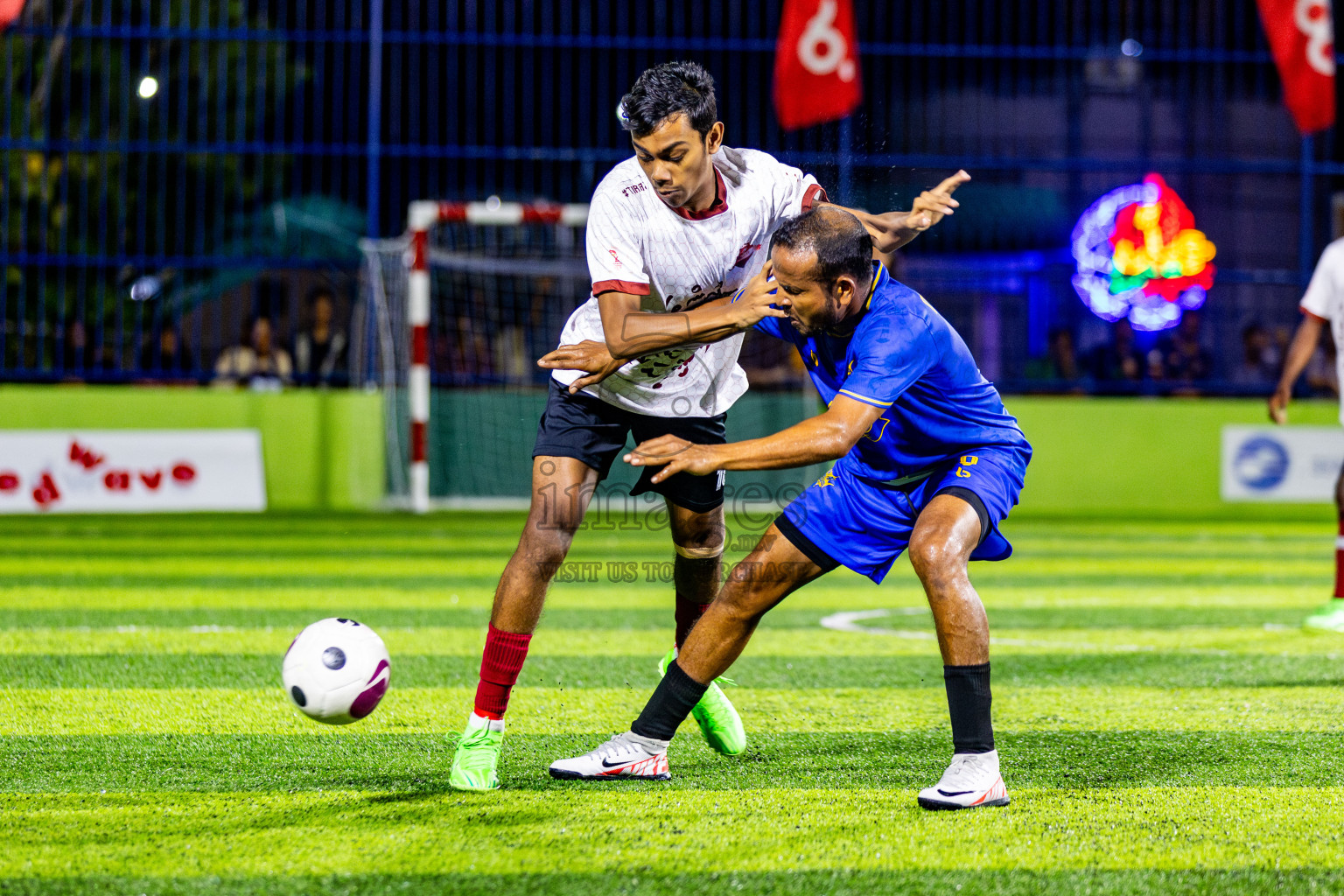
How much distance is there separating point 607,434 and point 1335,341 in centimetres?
439

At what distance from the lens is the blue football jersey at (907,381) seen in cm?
356

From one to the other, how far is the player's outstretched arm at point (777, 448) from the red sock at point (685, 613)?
115cm

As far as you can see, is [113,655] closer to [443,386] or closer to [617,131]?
[443,386]

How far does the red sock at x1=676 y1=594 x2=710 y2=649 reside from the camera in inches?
179

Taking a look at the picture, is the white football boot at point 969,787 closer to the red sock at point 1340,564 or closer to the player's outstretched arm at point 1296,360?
the red sock at point 1340,564

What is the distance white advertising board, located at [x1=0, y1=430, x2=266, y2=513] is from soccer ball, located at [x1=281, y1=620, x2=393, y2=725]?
10023mm

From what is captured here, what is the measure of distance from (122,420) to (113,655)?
794 centimetres

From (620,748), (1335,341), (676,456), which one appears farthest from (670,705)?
(1335,341)

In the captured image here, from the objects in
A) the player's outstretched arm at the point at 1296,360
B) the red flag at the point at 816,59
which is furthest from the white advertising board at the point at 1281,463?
the player's outstretched arm at the point at 1296,360

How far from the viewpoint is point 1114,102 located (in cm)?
2512

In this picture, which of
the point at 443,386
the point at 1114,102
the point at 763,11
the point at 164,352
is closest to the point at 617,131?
the point at 763,11

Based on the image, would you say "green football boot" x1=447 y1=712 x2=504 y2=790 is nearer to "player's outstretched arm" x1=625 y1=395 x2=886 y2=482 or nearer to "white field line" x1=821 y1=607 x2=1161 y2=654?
"player's outstretched arm" x1=625 y1=395 x2=886 y2=482

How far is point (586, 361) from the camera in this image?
3838mm

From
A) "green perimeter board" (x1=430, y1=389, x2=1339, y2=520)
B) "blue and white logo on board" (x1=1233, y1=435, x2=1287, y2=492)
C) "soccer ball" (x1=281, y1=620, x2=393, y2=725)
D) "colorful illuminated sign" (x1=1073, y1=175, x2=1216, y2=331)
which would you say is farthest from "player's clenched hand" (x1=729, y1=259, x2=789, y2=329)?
"colorful illuminated sign" (x1=1073, y1=175, x2=1216, y2=331)
